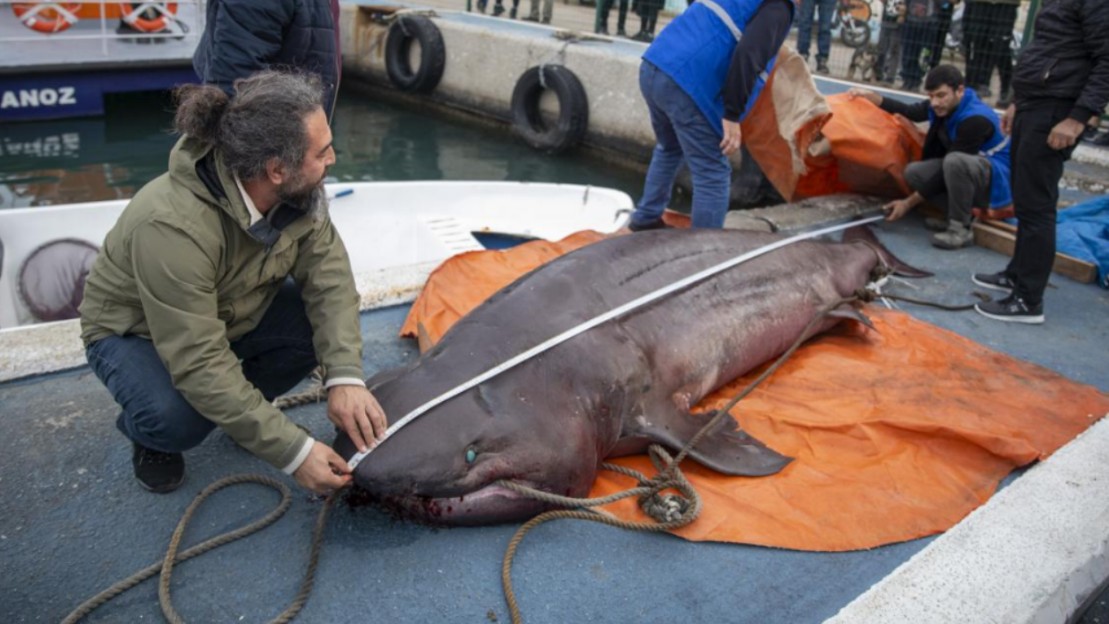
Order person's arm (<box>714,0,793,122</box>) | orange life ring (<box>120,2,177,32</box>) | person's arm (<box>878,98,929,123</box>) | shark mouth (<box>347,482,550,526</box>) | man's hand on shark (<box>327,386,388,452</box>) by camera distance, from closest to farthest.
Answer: man's hand on shark (<box>327,386,388,452</box>), shark mouth (<box>347,482,550,526</box>), person's arm (<box>714,0,793,122</box>), person's arm (<box>878,98,929,123</box>), orange life ring (<box>120,2,177,32</box>)

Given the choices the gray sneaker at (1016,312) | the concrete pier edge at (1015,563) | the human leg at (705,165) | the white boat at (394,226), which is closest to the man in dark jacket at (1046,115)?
the gray sneaker at (1016,312)

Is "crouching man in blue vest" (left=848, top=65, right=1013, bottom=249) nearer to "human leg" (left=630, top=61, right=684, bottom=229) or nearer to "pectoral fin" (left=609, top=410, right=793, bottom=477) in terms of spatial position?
"human leg" (left=630, top=61, right=684, bottom=229)

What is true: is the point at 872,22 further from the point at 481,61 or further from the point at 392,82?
the point at 392,82

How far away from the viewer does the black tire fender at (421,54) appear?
556 inches

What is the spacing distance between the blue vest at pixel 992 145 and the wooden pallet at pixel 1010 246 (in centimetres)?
21

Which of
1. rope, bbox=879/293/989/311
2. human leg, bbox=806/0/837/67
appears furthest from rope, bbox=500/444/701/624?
human leg, bbox=806/0/837/67

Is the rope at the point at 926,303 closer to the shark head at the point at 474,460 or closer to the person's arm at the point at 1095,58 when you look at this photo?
the person's arm at the point at 1095,58

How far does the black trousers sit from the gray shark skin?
4.12 ft

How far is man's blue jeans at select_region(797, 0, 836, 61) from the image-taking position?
12.1 metres

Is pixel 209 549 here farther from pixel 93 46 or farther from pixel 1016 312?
pixel 93 46

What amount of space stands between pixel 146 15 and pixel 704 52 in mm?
10294

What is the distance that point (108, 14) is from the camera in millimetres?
12445

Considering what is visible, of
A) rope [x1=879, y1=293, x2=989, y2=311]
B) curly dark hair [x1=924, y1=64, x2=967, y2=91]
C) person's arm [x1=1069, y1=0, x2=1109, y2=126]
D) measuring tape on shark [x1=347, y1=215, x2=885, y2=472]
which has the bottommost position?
rope [x1=879, y1=293, x2=989, y2=311]

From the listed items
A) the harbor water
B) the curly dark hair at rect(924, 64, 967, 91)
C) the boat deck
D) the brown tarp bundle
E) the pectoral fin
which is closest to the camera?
the pectoral fin
